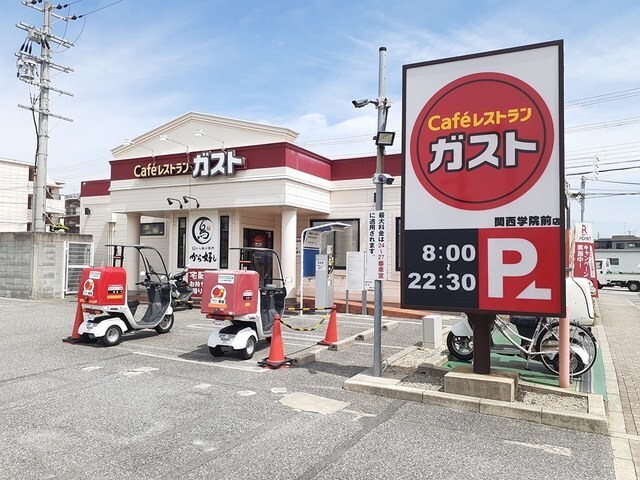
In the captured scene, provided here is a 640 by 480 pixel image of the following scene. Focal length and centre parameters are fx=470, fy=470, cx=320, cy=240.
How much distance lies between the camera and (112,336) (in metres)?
8.23

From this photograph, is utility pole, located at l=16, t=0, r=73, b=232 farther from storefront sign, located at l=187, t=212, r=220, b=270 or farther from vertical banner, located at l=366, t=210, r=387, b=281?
vertical banner, located at l=366, t=210, r=387, b=281

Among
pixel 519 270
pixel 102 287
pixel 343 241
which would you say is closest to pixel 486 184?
pixel 519 270

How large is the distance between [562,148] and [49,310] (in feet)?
43.8

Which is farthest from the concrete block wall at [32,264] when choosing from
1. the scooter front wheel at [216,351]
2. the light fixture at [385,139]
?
the light fixture at [385,139]

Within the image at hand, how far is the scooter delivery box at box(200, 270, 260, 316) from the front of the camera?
7070mm

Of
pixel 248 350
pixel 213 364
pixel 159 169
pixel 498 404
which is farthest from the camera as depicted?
pixel 159 169

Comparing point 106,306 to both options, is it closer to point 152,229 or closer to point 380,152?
point 380,152

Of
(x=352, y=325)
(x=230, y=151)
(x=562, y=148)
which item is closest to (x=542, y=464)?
(x=562, y=148)

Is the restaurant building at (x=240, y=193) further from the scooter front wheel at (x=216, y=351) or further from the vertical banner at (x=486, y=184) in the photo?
the vertical banner at (x=486, y=184)

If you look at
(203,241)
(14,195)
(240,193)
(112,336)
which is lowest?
(112,336)

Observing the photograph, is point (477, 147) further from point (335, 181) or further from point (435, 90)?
point (335, 181)

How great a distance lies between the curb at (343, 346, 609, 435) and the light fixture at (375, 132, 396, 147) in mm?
2941

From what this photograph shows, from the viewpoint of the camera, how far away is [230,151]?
Result: 13953 millimetres

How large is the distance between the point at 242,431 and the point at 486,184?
361cm
